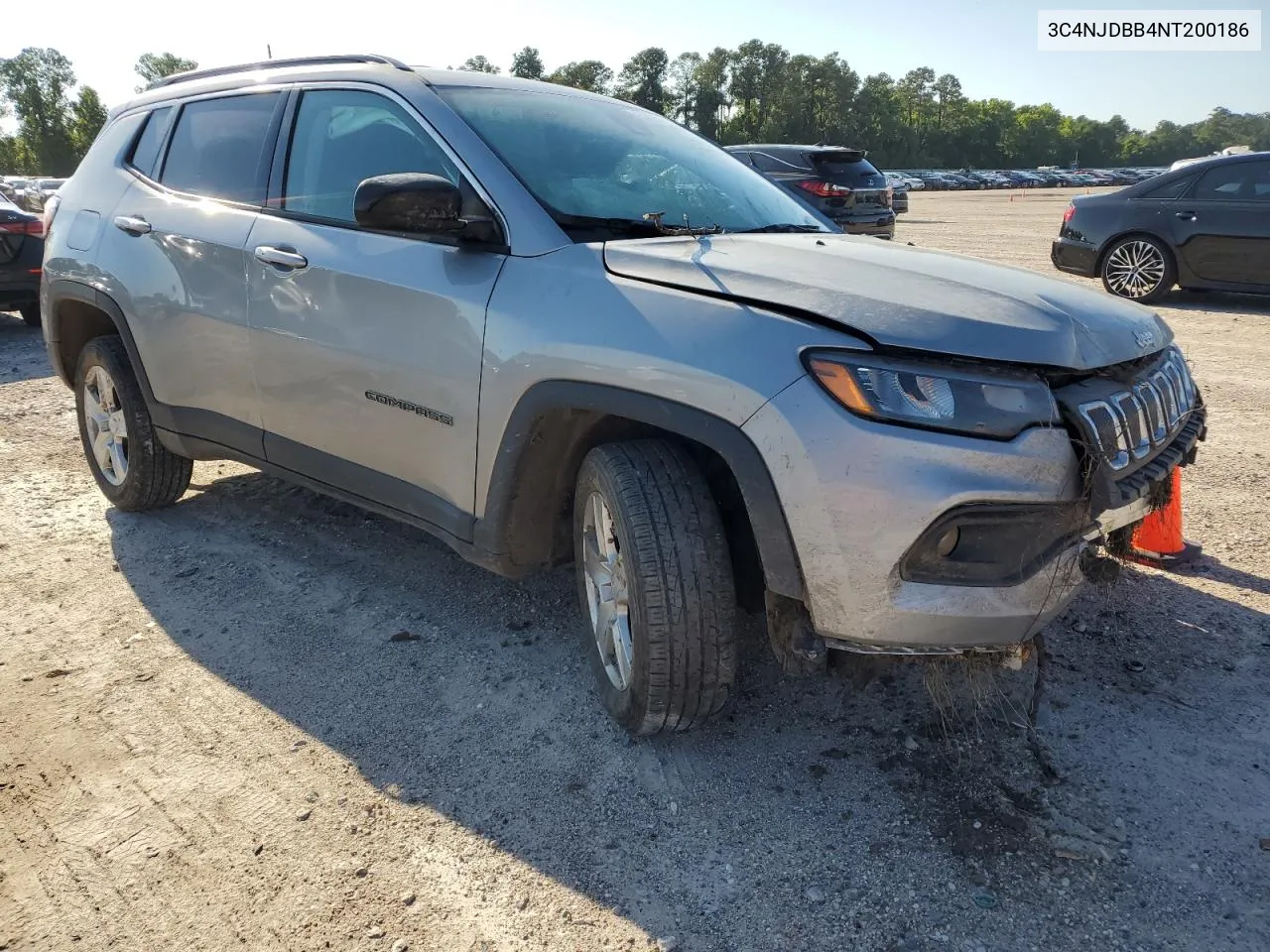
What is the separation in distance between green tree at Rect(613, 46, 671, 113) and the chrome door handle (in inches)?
4344

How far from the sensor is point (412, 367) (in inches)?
110

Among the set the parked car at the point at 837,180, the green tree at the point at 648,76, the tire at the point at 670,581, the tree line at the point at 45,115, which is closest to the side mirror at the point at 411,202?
the tire at the point at 670,581

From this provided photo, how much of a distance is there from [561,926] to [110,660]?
198 cm

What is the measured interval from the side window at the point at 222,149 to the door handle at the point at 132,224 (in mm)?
190

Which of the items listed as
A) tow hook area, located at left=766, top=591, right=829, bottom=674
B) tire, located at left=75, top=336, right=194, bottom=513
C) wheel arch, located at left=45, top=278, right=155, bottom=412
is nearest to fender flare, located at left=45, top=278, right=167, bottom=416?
wheel arch, located at left=45, top=278, right=155, bottom=412

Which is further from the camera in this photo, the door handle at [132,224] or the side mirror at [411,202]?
the door handle at [132,224]

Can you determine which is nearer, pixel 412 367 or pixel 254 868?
pixel 254 868

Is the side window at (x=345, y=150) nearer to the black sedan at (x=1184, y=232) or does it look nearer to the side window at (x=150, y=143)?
the side window at (x=150, y=143)

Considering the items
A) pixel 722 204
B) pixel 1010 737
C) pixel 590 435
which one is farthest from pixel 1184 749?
pixel 722 204

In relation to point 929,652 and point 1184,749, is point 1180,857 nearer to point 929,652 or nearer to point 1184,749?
point 1184,749

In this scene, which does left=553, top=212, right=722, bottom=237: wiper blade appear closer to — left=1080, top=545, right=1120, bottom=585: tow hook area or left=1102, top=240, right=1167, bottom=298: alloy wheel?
left=1080, top=545, right=1120, bottom=585: tow hook area

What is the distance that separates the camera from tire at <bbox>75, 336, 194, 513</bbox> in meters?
4.08

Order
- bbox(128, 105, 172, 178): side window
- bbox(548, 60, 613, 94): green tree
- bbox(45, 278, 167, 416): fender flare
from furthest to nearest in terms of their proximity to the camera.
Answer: bbox(548, 60, 613, 94): green tree < bbox(128, 105, 172, 178): side window < bbox(45, 278, 167, 416): fender flare

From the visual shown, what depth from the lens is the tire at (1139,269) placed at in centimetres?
939
